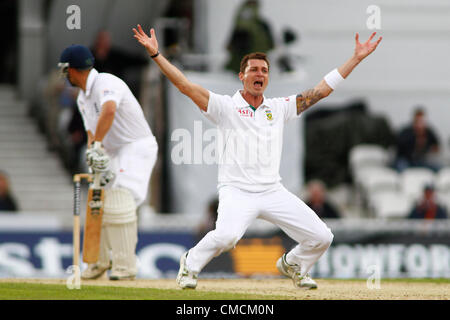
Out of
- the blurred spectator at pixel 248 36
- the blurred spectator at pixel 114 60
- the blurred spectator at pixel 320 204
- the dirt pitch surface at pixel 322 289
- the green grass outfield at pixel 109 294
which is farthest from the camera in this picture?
the blurred spectator at pixel 114 60

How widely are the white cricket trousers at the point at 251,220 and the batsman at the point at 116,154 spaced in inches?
53.2

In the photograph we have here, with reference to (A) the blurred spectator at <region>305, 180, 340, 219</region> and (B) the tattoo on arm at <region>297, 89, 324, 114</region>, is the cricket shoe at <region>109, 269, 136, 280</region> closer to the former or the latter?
(B) the tattoo on arm at <region>297, 89, 324, 114</region>

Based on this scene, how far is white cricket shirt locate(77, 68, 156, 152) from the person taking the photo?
941cm

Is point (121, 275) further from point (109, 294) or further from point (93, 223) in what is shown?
point (109, 294)

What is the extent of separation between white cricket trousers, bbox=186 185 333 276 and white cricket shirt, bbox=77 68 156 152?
1.60 metres

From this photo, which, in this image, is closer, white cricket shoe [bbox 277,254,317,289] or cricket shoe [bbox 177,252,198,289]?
cricket shoe [bbox 177,252,198,289]

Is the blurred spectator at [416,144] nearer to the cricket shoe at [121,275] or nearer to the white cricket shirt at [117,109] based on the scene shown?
the white cricket shirt at [117,109]

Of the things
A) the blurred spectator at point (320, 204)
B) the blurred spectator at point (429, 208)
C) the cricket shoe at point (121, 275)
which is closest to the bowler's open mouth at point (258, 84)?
the cricket shoe at point (121, 275)

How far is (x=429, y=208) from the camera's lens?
50.8 feet

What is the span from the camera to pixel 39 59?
19.8 metres

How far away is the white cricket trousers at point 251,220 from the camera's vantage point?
8203 mm

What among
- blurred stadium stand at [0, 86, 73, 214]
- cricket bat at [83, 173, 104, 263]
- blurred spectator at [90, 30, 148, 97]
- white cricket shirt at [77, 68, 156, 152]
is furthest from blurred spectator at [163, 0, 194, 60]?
cricket bat at [83, 173, 104, 263]
